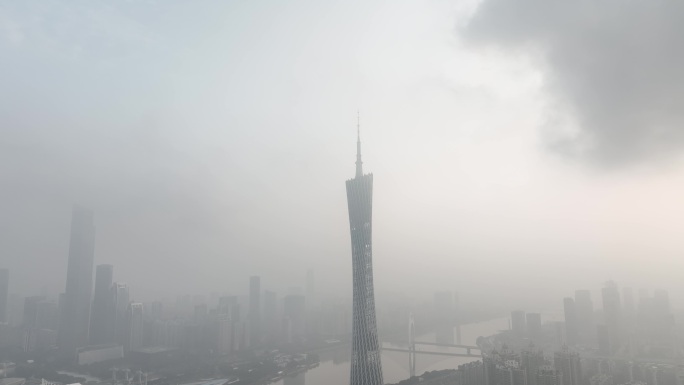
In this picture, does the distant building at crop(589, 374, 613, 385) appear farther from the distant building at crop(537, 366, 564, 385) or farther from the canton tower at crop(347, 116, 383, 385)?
the canton tower at crop(347, 116, 383, 385)

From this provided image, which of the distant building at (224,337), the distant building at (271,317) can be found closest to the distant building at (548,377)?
the distant building at (224,337)

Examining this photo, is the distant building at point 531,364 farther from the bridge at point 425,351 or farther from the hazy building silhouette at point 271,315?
the hazy building silhouette at point 271,315

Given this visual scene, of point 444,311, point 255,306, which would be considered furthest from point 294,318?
point 444,311

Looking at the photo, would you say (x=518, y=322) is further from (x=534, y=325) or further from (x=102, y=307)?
(x=102, y=307)

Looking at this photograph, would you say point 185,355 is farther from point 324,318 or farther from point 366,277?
point 366,277

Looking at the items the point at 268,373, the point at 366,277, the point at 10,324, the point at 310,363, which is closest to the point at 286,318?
the point at 310,363

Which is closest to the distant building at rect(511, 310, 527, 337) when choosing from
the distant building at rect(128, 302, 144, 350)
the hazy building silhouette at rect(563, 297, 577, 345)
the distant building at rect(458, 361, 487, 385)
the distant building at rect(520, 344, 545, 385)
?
the hazy building silhouette at rect(563, 297, 577, 345)
